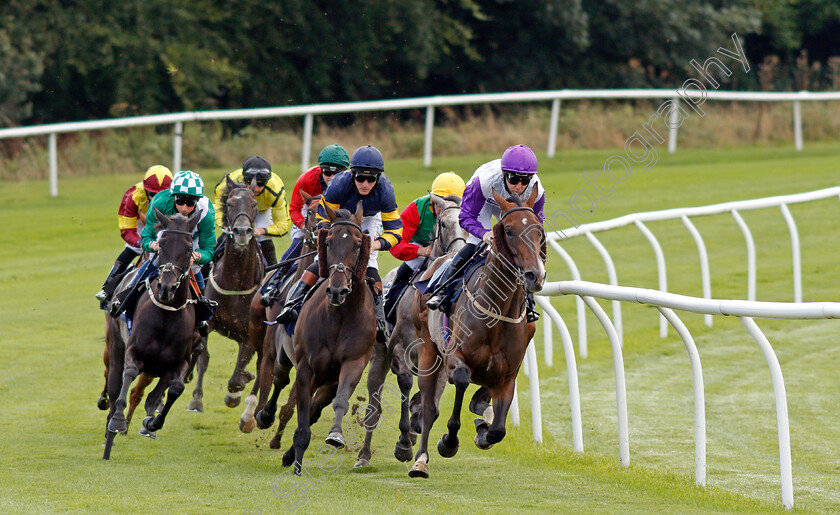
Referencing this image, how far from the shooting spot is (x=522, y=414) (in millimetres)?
8625

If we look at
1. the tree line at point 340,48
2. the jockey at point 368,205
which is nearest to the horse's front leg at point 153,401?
the jockey at point 368,205

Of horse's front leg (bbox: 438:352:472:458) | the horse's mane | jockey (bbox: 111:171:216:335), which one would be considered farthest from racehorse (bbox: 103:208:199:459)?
horse's front leg (bbox: 438:352:472:458)

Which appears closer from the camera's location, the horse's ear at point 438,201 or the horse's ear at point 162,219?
the horse's ear at point 162,219

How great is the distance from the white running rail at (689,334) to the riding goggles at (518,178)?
2.60 ft

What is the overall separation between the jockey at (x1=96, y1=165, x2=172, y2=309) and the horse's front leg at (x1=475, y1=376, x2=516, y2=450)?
3114 millimetres

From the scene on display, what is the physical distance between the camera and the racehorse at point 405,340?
24.4 ft

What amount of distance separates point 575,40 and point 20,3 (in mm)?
10776

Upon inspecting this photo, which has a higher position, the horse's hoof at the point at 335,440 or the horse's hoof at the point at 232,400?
the horse's hoof at the point at 335,440

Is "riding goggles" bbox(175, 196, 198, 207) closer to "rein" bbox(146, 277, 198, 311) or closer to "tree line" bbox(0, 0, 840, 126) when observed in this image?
"rein" bbox(146, 277, 198, 311)

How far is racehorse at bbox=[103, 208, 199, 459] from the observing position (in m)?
7.21

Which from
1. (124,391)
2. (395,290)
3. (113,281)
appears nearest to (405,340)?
(395,290)

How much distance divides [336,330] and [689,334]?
200 centimetres

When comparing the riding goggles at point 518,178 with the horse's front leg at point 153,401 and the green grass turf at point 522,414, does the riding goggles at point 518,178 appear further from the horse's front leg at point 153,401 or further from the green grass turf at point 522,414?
the horse's front leg at point 153,401

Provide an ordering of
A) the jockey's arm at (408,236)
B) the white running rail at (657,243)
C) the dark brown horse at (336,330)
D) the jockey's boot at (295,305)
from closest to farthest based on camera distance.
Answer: the dark brown horse at (336,330) < the jockey's boot at (295,305) < the jockey's arm at (408,236) < the white running rail at (657,243)
